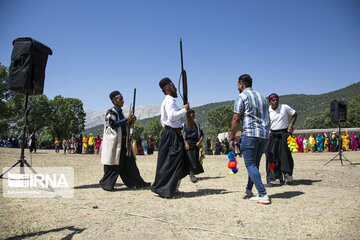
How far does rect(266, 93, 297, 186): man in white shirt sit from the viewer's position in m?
6.59

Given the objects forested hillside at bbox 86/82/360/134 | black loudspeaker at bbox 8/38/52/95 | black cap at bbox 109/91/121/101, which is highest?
forested hillside at bbox 86/82/360/134

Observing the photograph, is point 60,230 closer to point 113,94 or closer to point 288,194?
point 113,94

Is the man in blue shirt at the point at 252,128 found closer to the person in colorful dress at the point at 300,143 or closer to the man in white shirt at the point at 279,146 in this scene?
the man in white shirt at the point at 279,146

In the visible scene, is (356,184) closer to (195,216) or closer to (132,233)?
(195,216)

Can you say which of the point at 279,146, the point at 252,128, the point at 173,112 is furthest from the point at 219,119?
the point at 252,128

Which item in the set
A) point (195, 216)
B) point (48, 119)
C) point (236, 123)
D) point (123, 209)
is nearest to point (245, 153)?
point (236, 123)

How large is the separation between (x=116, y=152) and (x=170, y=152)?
1.46m

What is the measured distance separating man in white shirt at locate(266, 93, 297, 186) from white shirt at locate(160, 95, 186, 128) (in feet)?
8.86

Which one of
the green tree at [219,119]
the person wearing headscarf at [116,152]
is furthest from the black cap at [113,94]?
the green tree at [219,119]

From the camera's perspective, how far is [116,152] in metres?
6.06

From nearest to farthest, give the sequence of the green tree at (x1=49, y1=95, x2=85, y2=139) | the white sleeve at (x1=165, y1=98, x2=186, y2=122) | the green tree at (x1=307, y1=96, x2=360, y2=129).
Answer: the white sleeve at (x1=165, y1=98, x2=186, y2=122) < the green tree at (x1=49, y1=95, x2=85, y2=139) < the green tree at (x1=307, y1=96, x2=360, y2=129)

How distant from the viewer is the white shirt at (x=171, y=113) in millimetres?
5066

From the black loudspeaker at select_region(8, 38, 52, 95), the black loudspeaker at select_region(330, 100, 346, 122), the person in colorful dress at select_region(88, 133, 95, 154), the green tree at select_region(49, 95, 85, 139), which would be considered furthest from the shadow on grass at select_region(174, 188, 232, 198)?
the green tree at select_region(49, 95, 85, 139)

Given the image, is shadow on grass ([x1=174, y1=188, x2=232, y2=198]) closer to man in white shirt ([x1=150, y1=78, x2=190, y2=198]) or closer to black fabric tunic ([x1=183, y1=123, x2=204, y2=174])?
man in white shirt ([x1=150, y1=78, x2=190, y2=198])
